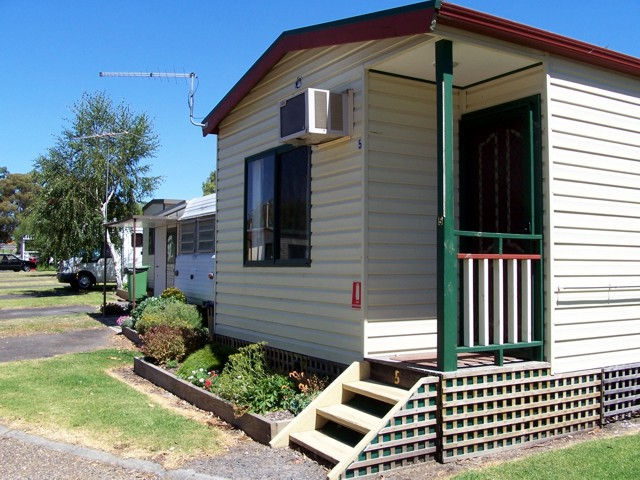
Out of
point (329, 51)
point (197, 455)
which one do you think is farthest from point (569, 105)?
point (197, 455)

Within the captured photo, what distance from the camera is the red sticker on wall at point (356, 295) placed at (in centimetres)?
582

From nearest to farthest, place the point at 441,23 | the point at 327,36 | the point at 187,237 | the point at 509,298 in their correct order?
the point at 441,23
the point at 509,298
the point at 327,36
the point at 187,237

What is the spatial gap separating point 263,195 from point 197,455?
3704 millimetres

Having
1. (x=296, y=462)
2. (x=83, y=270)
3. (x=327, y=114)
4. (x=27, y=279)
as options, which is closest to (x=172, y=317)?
(x=327, y=114)

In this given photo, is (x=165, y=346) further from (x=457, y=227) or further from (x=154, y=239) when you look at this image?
(x=154, y=239)

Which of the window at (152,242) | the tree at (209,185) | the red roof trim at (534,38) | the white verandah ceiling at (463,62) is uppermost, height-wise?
the tree at (209,185)

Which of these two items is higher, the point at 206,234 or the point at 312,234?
the point at 206,234

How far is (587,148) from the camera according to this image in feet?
19.5

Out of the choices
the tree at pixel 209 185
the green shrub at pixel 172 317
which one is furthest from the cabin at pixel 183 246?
the tree at pixel 209 185

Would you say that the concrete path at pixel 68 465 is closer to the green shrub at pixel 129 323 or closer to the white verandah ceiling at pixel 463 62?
the white verandah ceiling at pixel 463 62

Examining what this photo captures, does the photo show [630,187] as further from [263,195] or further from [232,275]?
[232,275]

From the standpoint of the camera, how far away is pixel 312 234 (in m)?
6.75

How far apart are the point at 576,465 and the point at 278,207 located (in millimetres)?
4399

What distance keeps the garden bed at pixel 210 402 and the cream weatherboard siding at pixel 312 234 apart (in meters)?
1.06
